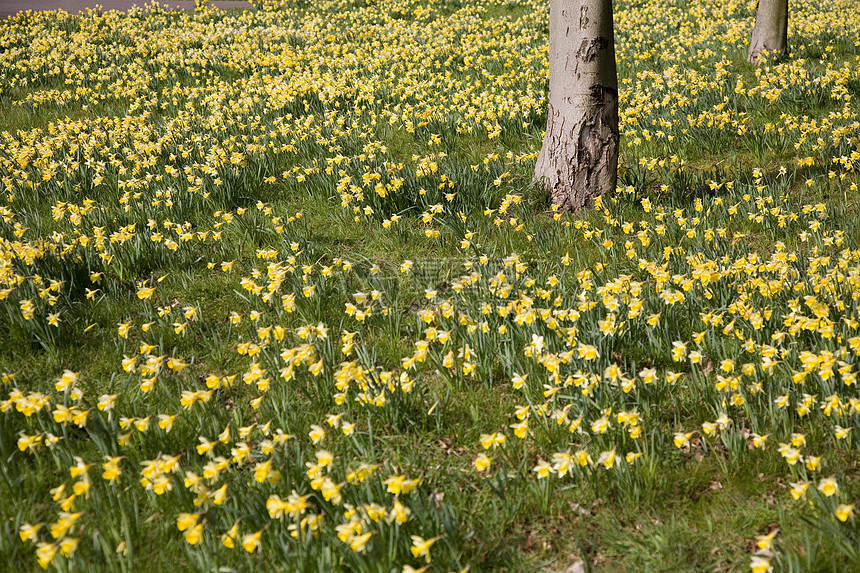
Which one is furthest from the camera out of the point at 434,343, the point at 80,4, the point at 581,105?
the point at 80,4

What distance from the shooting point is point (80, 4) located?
17.6 meters

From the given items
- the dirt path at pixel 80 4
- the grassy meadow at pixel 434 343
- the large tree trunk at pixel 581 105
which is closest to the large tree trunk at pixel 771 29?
the grassy meadow at pixel 434 343

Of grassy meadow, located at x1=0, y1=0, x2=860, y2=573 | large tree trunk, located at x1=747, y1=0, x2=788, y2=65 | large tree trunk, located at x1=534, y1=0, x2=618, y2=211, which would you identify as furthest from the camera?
large tree trunk, located at x1=747, y1=0, x2=788, y2=65

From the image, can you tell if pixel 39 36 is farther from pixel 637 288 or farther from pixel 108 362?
pixel 637 288

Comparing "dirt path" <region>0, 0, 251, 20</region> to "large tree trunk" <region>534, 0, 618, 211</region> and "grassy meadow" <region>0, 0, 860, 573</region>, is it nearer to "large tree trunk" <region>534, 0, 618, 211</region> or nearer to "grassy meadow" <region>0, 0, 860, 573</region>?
"grassy meadow" <region>0, 0, 860, 573</region>

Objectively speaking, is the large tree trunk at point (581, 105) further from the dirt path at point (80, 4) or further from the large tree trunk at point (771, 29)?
the dirt path at point (80, 4)

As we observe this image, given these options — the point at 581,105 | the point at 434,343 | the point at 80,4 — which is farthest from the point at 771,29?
the point at 80,4

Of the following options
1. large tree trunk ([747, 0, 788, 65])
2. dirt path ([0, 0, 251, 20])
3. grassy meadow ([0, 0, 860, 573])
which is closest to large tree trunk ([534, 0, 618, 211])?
grassy meadow ([0, 0, 860, 573])

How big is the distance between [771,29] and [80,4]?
16.6m

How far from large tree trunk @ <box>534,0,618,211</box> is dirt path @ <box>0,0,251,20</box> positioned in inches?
554

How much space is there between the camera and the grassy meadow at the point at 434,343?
229 centimetres

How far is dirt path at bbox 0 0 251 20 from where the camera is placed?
53.9 ft

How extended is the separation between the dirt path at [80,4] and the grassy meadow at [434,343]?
11.3 m

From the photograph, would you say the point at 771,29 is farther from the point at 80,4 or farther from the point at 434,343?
the point at 80,4
